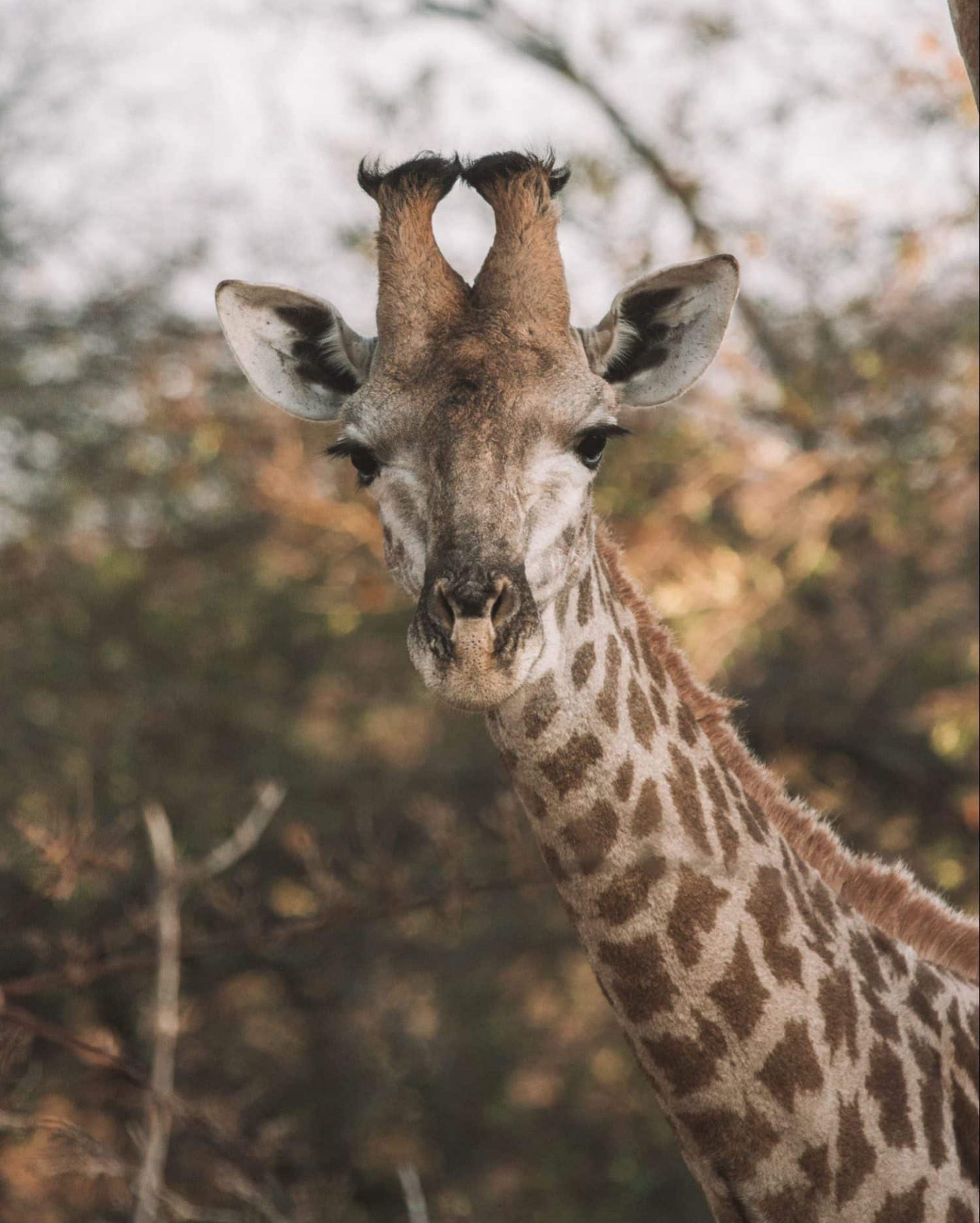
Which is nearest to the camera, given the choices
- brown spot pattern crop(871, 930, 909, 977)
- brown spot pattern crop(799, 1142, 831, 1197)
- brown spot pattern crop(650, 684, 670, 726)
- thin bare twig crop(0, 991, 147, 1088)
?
brown spot pattern crop(799, 1142, 831, 1197)

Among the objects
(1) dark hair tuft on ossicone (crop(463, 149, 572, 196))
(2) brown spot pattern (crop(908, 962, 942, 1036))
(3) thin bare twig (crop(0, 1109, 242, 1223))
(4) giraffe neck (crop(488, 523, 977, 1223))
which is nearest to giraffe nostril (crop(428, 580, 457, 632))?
(4) giraffe neck (crop(488, 523, 977, 1223))

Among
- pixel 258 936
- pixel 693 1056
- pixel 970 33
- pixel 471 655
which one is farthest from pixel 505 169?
pixel 258 936

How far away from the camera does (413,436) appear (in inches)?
150

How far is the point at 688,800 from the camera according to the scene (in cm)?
387

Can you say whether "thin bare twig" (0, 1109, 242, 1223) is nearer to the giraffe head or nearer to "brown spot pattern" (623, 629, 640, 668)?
the giraffe head

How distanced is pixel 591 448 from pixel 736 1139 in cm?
180

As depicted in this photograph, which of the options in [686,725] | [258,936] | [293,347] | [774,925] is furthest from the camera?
[258,936]

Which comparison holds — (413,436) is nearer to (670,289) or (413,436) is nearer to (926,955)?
(670,289)

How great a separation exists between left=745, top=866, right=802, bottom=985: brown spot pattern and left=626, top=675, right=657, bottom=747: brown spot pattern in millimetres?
464

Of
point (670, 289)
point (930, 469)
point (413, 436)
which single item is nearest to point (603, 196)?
point (930, 469)

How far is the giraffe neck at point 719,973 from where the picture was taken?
358 centimetres

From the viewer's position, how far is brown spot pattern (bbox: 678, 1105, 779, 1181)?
3568 mm

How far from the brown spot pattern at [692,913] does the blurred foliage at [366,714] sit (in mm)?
3460

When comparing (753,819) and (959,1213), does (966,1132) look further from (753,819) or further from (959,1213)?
(753,819)
